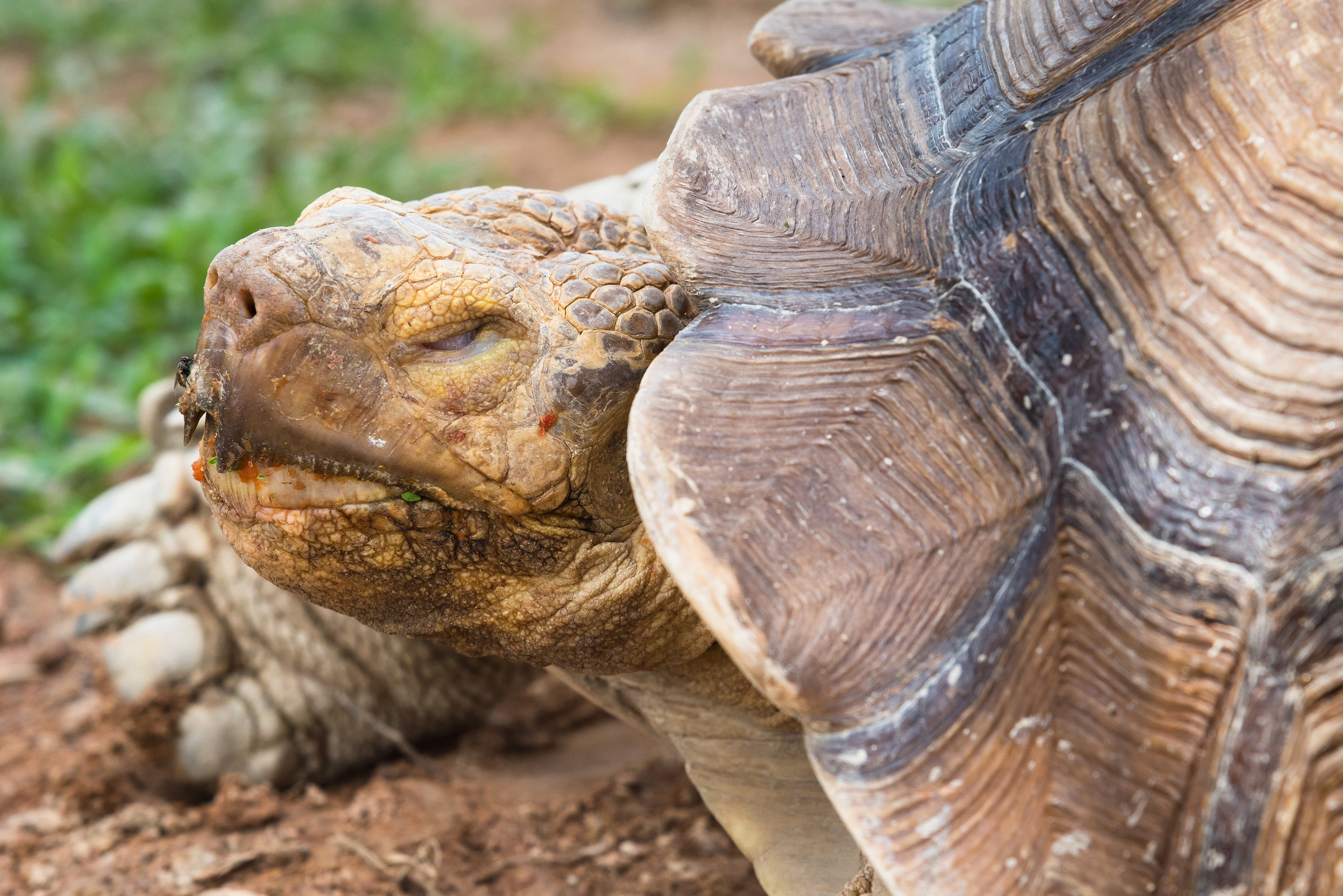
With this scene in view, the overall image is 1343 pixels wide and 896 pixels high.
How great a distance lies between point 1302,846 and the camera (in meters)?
1.16

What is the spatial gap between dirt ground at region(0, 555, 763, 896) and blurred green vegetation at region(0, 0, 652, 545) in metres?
0.90

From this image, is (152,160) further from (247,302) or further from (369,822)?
(247,302)

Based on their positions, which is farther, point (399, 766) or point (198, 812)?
point (399, 766)

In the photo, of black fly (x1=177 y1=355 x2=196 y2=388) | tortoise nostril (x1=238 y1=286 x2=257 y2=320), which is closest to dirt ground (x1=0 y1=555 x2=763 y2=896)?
black fly (x1=177 y1=355 x2=196 y2=388)

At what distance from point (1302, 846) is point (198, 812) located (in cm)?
180

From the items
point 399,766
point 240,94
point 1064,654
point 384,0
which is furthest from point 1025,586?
point 384,0

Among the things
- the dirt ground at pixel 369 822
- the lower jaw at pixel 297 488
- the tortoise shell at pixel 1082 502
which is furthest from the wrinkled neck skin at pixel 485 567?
the dirt ground at pixel 369 822

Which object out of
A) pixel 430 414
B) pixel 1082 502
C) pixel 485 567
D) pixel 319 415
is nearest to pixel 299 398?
pixel 319 415

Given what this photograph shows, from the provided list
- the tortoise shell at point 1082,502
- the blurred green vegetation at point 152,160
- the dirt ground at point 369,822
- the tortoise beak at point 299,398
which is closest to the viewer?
the tortoise shell at point 1082,502

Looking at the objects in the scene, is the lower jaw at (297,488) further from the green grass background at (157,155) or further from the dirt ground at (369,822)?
the green grass background at (157,155)

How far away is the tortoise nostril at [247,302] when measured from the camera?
140 cm

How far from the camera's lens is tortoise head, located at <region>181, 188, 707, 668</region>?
1.41 meters

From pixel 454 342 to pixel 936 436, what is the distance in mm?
611

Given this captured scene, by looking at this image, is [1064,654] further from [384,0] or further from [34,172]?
[384,0]
